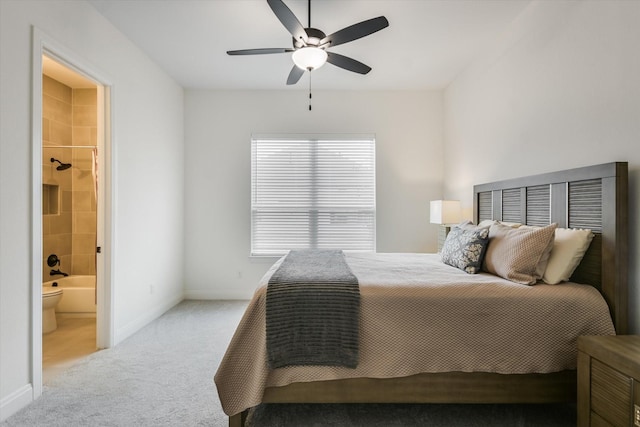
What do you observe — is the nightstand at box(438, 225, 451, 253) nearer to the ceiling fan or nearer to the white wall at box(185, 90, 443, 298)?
the white wall at box(185, 90, 443, 298)

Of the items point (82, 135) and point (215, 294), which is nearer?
point (82, 135)

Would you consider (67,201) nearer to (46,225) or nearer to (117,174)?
(46,225)

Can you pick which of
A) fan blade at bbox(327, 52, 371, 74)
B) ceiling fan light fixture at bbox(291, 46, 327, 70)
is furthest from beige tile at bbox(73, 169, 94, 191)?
fan blade at bbox(327, 52, 371, 74)

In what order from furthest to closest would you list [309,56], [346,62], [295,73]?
[295,73] < [346,62] < [309,56]

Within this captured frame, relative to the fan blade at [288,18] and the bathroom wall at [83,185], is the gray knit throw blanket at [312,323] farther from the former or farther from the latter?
the bathroom wall at [83,185]

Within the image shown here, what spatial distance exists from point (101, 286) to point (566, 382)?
11.6 ft

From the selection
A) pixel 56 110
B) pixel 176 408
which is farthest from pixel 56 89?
pixel 176 408

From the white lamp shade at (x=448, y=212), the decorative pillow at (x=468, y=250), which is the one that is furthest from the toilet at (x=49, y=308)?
the white lamp shade at (x=448, y=212)

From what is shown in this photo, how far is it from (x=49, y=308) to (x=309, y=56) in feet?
11.6

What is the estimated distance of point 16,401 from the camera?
2.04 m

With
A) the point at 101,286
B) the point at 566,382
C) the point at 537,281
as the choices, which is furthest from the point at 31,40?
the point at 566,382

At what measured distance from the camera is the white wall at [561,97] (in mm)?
1905

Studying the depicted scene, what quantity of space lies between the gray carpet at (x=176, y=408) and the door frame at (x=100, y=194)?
10.7 inches

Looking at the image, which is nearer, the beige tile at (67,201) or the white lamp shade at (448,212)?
the white lamp shade at (448,212)
